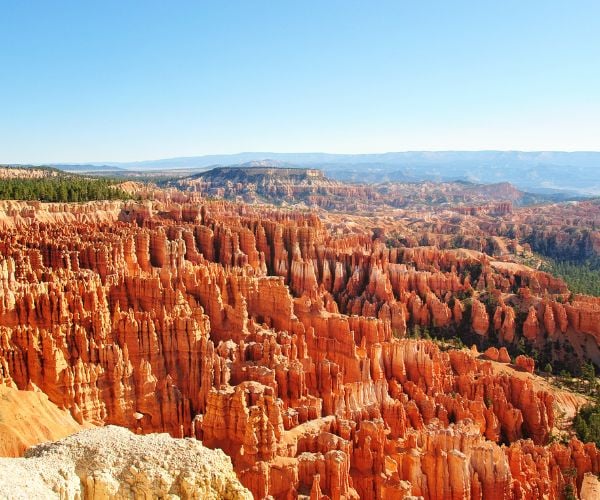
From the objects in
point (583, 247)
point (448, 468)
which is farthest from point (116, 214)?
point (583, 247)

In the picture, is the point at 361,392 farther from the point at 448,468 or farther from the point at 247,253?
the point at 247,253

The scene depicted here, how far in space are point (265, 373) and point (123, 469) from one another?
15.6m

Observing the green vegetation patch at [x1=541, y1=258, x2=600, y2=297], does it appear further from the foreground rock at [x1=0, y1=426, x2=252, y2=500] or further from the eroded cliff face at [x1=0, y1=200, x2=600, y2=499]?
the foreground rock at [x1=0, y1=426, x2=252, y2=500]

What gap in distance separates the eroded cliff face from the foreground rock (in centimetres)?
799

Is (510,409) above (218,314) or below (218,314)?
below

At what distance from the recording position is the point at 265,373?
84.6ft

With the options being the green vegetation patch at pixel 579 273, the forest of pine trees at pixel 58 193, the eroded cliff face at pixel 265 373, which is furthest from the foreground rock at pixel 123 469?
the green vegetation patch at pixel 579 273

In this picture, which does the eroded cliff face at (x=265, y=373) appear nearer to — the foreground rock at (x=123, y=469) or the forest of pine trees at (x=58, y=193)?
the foreground rock at (x=123, y=469)

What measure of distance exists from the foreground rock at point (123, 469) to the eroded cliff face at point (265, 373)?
7.99 meters

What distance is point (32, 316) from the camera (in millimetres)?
26734

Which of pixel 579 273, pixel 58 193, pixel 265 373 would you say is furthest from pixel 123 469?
pixel 579 273

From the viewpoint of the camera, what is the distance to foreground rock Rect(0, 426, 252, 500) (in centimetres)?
984

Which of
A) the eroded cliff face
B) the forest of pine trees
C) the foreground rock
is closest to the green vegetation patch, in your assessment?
the eroded cliff face

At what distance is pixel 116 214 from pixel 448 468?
43176 mm
